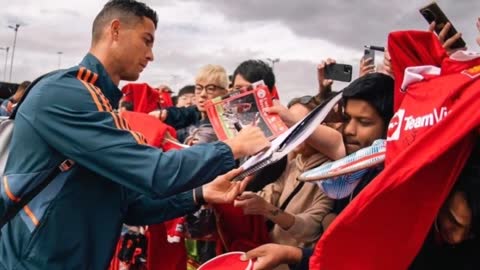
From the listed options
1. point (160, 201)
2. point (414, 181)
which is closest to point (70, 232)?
point (160, 201)

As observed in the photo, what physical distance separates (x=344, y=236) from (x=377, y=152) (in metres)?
0.31

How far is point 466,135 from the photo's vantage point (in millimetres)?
1217

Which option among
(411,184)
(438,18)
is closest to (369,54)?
(438,18)

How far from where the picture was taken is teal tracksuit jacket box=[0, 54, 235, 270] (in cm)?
165

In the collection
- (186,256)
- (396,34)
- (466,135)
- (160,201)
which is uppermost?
(396,34)

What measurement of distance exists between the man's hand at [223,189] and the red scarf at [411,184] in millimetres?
787

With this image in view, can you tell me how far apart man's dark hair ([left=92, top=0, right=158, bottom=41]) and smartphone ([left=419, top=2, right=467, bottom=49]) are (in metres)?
1.02

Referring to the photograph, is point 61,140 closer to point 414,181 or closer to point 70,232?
point 70,232

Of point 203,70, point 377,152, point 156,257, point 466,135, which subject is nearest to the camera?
point 466,135

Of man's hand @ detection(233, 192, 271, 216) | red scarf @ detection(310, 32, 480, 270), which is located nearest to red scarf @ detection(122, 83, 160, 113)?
man's hand @ detection(233, 192, 271, 216)

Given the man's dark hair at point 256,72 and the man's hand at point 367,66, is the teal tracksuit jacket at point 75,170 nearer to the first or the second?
the man's hand at point 367,66

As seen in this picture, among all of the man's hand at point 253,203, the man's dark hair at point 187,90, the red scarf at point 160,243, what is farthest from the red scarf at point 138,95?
the man's hand at point 253,203

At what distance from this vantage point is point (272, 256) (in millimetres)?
1842

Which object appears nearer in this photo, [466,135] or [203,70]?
[466,135]
